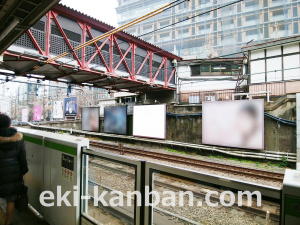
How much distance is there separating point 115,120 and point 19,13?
54.7 feet

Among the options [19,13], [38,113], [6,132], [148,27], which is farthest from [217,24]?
[6,132]

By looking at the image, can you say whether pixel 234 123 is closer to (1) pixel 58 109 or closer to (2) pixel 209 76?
(2) pixel 209 76

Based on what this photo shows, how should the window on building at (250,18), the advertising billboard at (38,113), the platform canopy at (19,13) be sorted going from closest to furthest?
1. the platform canopy at (19,13)
2. the advertising billboard at (38,113)
3. the window on building at (250,18)

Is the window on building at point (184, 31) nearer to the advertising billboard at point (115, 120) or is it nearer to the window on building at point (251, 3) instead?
the window on building at point (251, 3)

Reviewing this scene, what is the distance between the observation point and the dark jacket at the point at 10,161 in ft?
10.3

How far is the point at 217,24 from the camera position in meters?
42.1

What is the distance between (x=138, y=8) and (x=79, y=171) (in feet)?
211

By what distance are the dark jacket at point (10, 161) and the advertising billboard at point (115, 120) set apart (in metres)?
15.2

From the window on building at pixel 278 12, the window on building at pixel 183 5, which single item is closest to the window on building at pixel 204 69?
the window on building at pixel 278 12

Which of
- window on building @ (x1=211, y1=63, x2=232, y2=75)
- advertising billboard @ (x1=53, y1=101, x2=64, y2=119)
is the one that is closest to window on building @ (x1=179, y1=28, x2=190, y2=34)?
window on building @ (x1=211, y1=63, x2=232, y2=75)

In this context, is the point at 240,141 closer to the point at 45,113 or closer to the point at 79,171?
the point at 79,171

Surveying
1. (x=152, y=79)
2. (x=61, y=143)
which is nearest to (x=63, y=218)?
(x=61, y=143)

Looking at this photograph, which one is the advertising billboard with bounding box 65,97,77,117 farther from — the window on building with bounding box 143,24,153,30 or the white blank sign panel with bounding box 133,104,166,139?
the window on building with bounding box 143,24,153,30

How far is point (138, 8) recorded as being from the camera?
57.2 metres
